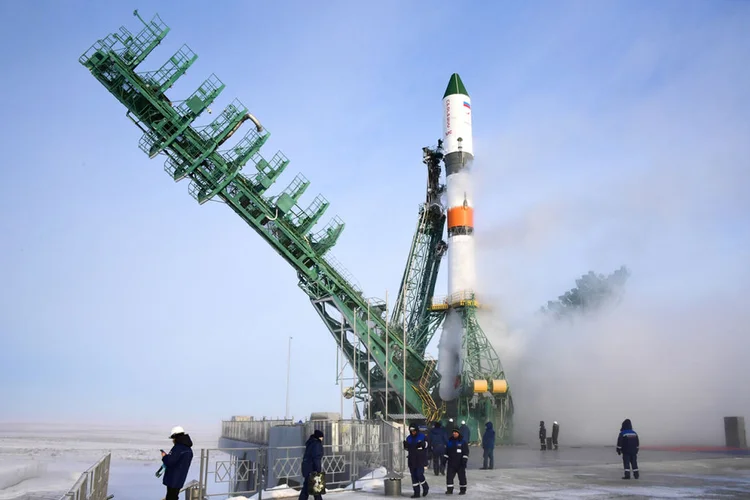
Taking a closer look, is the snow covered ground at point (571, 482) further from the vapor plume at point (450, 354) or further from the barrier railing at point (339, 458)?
the vapor plume at point (450, 354)

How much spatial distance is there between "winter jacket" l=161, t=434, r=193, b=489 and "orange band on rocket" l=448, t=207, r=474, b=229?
124ft

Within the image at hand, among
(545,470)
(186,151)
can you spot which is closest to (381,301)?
(186,151)

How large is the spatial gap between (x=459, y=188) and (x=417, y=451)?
34.4 metres

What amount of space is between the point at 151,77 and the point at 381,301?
21160 millimetres

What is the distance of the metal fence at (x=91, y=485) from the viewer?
8924mm

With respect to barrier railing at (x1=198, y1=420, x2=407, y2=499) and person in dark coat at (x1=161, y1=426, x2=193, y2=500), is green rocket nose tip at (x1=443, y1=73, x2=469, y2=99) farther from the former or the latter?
person in dark coat at (x1=161, y1=426, x2=193, y2=500)

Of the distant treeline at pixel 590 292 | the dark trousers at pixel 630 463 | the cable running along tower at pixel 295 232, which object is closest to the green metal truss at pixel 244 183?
the cable running along tower at pixel 295 232

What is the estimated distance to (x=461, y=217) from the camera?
4631cm

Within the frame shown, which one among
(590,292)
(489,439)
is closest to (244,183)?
(489,439)

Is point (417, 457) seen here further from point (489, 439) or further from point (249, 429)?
point (249, 429)

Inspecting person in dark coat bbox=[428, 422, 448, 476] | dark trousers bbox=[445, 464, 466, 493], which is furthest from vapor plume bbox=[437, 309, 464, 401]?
dark trousers bbox=[445, 464, 466, 493]

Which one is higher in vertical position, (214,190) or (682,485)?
(214,190)

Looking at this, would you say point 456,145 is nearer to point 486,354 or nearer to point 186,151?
point 486,354

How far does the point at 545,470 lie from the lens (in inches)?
815
